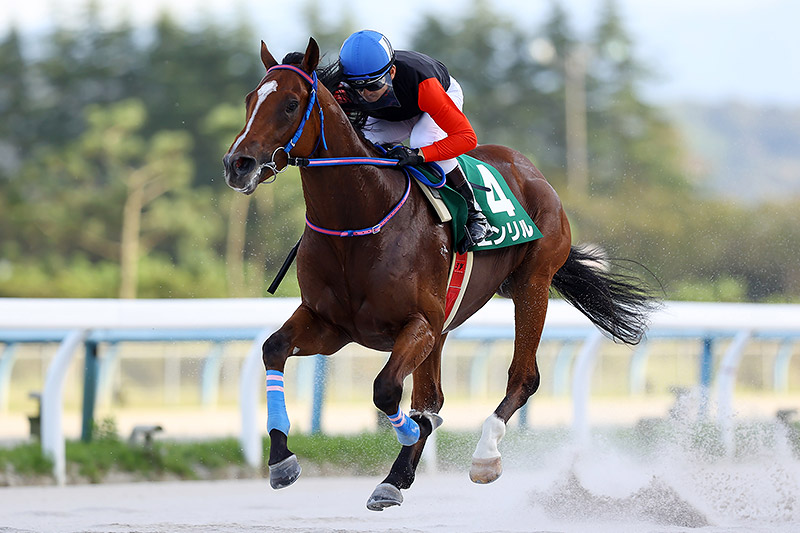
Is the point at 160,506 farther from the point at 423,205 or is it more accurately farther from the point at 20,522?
the point at 423,205

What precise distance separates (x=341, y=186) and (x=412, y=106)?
0.57m

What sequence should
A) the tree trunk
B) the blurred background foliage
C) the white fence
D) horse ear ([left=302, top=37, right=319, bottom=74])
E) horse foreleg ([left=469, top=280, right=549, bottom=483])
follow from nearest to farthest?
horse ear ([left=302, top=37, right=319, bottom=74]) < horse foreleg ([left=469, top=280, right=549, bottom=483]) < the white fence < the blurred background foliage < the tree trunk

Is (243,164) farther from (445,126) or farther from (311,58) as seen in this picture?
(445,126)

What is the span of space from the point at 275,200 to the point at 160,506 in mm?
13596

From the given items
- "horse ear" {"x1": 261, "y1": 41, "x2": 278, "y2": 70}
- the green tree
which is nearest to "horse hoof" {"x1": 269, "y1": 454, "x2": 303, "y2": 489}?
"horse ear" {"x1": 261, "y1": 41, "x2": 278, "y2": 70}

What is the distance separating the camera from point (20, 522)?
4.41 metres

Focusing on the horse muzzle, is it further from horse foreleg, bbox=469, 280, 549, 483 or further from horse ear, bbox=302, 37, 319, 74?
horse foreleg, bbox=469, 280, 549, 483

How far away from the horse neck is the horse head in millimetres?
99

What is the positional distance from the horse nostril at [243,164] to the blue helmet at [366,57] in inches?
29.7

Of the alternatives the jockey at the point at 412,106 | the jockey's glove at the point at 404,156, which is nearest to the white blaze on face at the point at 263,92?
the jockey at the point at 412,106

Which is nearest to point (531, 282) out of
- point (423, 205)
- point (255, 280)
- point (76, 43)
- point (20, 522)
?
point (423, 205)

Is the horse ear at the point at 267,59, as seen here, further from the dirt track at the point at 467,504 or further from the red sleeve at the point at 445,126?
the dirt track at the point at 467,504

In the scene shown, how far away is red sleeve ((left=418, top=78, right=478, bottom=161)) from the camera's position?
4.20 m

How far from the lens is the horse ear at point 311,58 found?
3.71 metres
